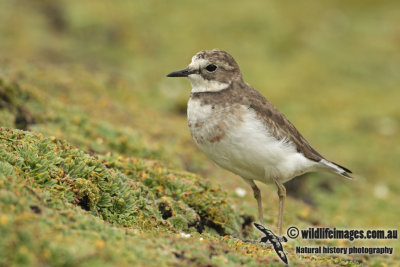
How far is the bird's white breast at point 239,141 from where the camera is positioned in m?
8.55

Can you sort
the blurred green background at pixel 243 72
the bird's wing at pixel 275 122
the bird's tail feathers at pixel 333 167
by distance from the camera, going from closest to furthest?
the bird's wing at pixel 275 122
the bird's tail feathers at pixel 333 167
the blurred green background at pixel 243 72

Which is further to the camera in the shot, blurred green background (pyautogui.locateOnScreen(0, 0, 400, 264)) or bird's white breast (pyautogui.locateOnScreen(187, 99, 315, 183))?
blurred green background (pyautogui.locateOnScreen(0, 0, 400, 264))

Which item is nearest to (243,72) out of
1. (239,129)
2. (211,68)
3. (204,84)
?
(211,68)

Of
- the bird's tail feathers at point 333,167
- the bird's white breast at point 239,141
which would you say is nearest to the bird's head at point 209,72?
the bird's white breast at point 239,141

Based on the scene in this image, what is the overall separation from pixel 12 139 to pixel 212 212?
3.76 metres

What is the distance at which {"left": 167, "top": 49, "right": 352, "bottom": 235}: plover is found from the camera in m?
8.59

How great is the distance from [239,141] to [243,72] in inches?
702

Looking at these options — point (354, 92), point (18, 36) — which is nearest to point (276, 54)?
point (354, 92)

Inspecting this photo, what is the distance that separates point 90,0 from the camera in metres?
29.6

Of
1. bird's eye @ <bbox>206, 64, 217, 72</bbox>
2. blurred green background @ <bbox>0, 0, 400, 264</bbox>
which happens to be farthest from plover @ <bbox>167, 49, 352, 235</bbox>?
blurred green background @ <bbox>0, 0, 400, 264</bbox>

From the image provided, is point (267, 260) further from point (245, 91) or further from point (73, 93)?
point (73, 93)

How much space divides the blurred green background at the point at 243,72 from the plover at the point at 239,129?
7.20ft

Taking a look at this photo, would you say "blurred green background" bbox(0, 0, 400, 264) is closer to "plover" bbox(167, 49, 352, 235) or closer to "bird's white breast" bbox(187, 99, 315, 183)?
"plover" bbox(167, 49, 352, 235)

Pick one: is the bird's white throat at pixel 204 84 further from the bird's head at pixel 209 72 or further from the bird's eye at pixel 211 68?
the bird's eye at pixel 211 68
